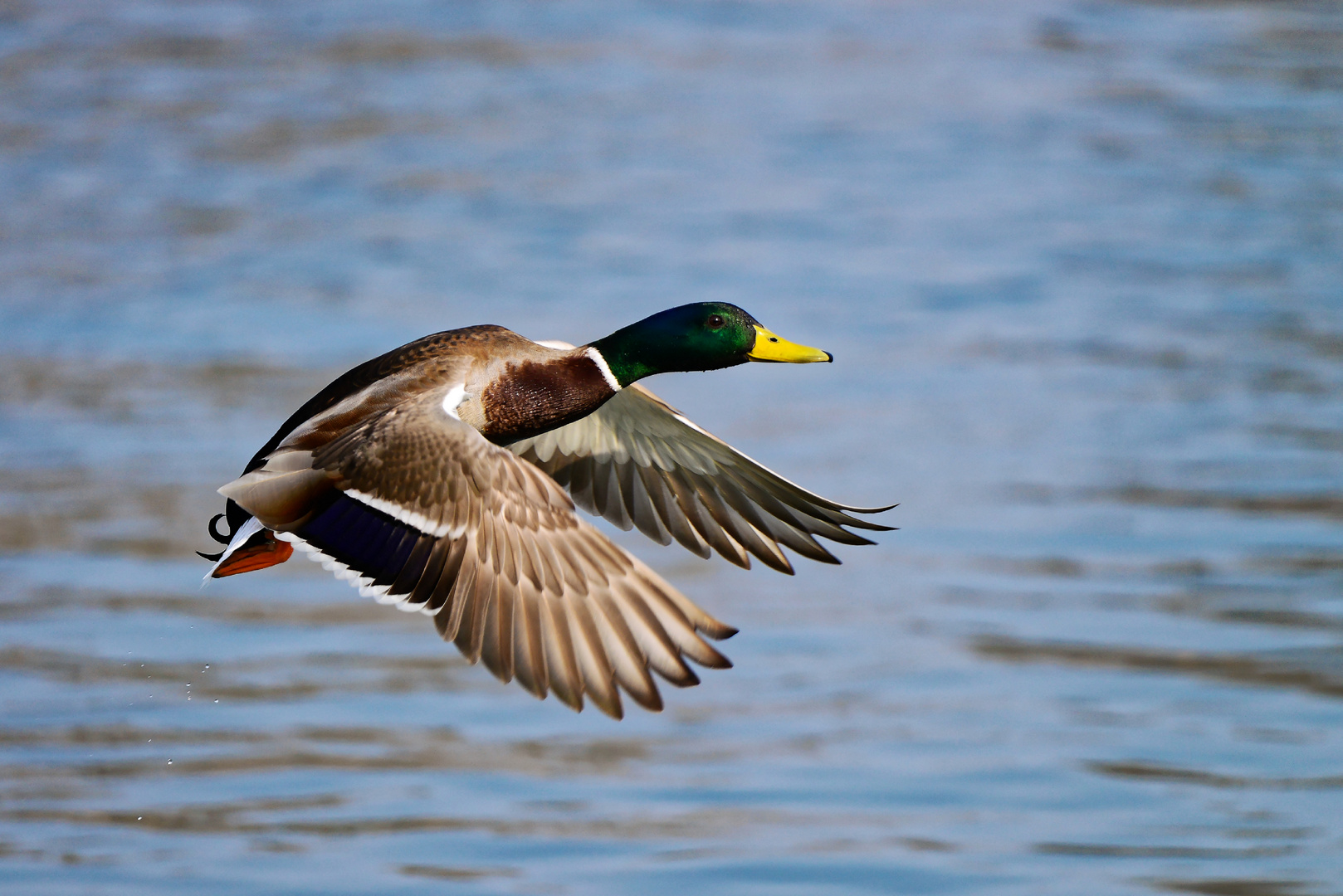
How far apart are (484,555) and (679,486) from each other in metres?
1.40

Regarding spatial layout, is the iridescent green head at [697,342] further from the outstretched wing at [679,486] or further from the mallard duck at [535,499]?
the outstretched wing at [679,486]

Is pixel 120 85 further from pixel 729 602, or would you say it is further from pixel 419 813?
pixel 419 813

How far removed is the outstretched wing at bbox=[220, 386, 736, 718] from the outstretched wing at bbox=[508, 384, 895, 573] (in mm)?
1084

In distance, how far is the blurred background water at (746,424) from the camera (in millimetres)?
7230

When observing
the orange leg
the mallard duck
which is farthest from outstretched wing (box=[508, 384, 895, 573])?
the orange leg

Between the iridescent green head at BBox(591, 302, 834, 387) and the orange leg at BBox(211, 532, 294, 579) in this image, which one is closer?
the orange leg at BBox(211, 532, 294, 579)

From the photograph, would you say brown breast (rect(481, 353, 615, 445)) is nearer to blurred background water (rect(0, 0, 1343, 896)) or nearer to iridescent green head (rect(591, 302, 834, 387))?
iridescent green head (rect(591, 302, 834, 387))

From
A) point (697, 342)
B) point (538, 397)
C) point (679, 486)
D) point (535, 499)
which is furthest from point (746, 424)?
point (535, 499)

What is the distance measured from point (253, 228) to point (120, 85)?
16.0 feet

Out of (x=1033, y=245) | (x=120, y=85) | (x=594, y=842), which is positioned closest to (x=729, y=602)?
(x=594, y=842)

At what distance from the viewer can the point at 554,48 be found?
66.4ft

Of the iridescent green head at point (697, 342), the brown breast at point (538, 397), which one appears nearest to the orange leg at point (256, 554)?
the brown breast at point (538, 397)

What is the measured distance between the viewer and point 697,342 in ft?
19.6

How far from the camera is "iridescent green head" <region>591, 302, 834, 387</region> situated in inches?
232
